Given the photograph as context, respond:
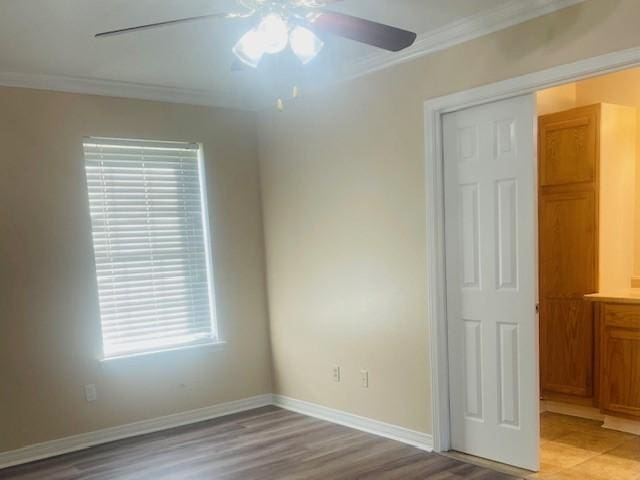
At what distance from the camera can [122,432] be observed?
13.3 ft

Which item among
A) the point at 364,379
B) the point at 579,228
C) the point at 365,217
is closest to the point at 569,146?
the point at 579,228

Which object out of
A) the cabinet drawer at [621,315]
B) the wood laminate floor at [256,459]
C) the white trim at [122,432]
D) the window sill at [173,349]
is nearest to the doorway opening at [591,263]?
the cabinet drawer at [621,315]

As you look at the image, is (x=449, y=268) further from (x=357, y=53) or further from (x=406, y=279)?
(x=357, y=53)

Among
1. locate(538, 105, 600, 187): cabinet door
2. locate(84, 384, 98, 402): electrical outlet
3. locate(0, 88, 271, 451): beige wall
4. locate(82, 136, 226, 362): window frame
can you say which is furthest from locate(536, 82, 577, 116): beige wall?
locate(84, 384, 98, 402): electrical outlet

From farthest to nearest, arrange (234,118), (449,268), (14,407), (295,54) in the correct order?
(234,118)
(14,407)
(449,268)
(295,54)

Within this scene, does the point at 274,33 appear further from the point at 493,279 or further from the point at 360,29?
the point at 493,279

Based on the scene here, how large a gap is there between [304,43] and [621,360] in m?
3.02

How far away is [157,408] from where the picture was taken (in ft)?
13.9

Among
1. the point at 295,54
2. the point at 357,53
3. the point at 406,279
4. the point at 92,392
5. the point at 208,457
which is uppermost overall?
the point at 357,53

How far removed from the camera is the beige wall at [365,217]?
3127 millimetres

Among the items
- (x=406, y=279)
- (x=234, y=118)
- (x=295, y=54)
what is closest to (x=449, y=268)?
(x=406, y=279)

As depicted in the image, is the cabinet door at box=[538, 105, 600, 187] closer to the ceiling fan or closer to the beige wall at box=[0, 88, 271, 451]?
the ceiling fan

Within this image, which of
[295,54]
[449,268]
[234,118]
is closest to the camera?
[295,54]

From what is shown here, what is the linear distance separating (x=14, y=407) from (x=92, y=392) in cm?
49
